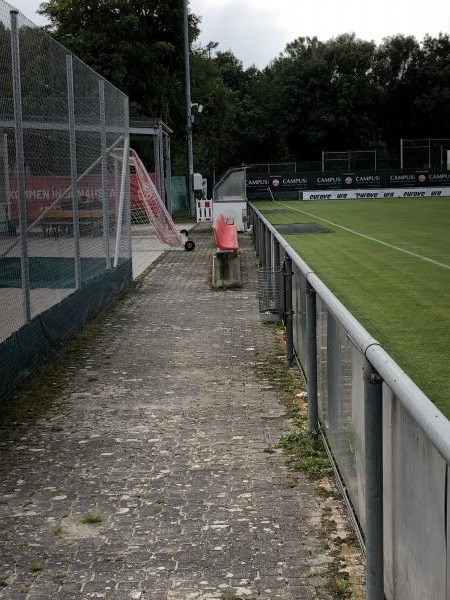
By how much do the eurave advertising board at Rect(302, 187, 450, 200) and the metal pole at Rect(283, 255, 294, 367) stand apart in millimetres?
46341

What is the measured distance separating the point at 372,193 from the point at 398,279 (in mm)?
40931

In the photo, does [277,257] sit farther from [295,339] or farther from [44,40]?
[44,40]

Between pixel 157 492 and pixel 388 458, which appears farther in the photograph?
pixel 157 492

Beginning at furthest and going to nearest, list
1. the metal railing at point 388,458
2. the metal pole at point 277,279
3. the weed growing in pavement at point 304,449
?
the metal pole at point 277,279, the weed growing in pavement at point 304,449, the metal railing at point 388,458

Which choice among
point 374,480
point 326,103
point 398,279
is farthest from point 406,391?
point 326,103

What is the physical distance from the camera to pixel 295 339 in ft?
30.4

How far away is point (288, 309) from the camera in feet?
30.6

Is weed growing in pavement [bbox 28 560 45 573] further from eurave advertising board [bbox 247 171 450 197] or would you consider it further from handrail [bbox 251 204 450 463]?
eurave advertising board [bbox 247 171 450 197]

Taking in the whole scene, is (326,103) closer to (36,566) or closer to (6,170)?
(6,170)

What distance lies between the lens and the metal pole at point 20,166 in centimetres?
868

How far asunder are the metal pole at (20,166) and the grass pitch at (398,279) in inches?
143

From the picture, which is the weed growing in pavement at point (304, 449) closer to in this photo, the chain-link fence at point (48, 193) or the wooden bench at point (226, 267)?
the chain-link fence at point (48, 193)

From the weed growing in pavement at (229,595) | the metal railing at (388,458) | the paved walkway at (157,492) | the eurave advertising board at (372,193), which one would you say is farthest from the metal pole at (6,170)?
the eurave advertising board at (372,193)

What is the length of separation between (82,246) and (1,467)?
21.3 feet
